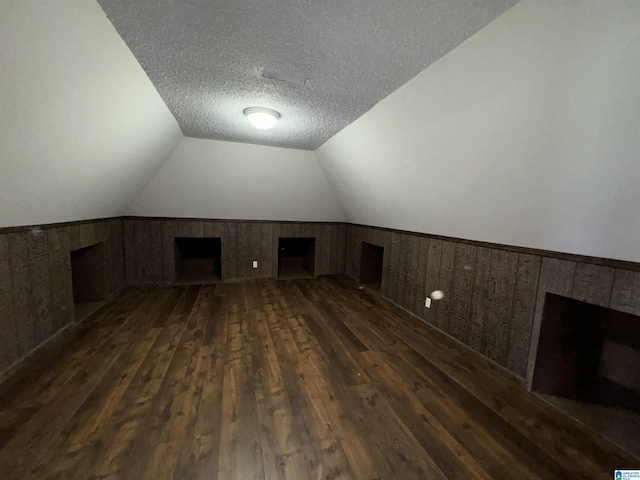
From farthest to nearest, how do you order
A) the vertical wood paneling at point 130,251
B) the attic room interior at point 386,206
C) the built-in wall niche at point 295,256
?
the built-in wall niche at point 295,256, the vertical wood paneling at point 130,251, the attic room interior at point 386,206

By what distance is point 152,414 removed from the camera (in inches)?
63.8

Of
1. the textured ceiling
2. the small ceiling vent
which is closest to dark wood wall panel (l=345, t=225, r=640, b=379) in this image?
the textured ceiling

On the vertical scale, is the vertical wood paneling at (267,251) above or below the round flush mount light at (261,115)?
below

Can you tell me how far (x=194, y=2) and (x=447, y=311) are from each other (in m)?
3.21

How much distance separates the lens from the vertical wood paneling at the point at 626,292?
1.44m

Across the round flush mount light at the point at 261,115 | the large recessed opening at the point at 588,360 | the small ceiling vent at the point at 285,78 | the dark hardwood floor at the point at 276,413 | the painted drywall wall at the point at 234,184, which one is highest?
the small ceiling vent at the point at 285,78

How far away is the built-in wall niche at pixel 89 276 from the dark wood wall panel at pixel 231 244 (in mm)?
642

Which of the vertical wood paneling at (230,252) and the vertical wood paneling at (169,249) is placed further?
the vertical wood paneling at (230,252)

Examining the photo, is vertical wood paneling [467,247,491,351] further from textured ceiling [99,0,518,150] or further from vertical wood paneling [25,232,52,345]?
vertical wood paneling [25,232,52,345]

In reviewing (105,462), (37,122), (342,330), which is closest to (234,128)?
(37,122)

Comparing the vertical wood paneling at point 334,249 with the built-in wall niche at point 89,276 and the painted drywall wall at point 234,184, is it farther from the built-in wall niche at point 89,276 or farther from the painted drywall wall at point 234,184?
the built-in wall niche at point 89,276

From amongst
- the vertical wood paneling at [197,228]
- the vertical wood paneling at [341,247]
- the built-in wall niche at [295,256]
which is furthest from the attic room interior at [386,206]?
the built-in wall niche at [295,256]

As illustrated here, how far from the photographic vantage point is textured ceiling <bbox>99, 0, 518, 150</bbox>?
1.20m

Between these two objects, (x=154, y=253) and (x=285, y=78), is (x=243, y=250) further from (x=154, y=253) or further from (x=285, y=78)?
(x=285, y=78)
